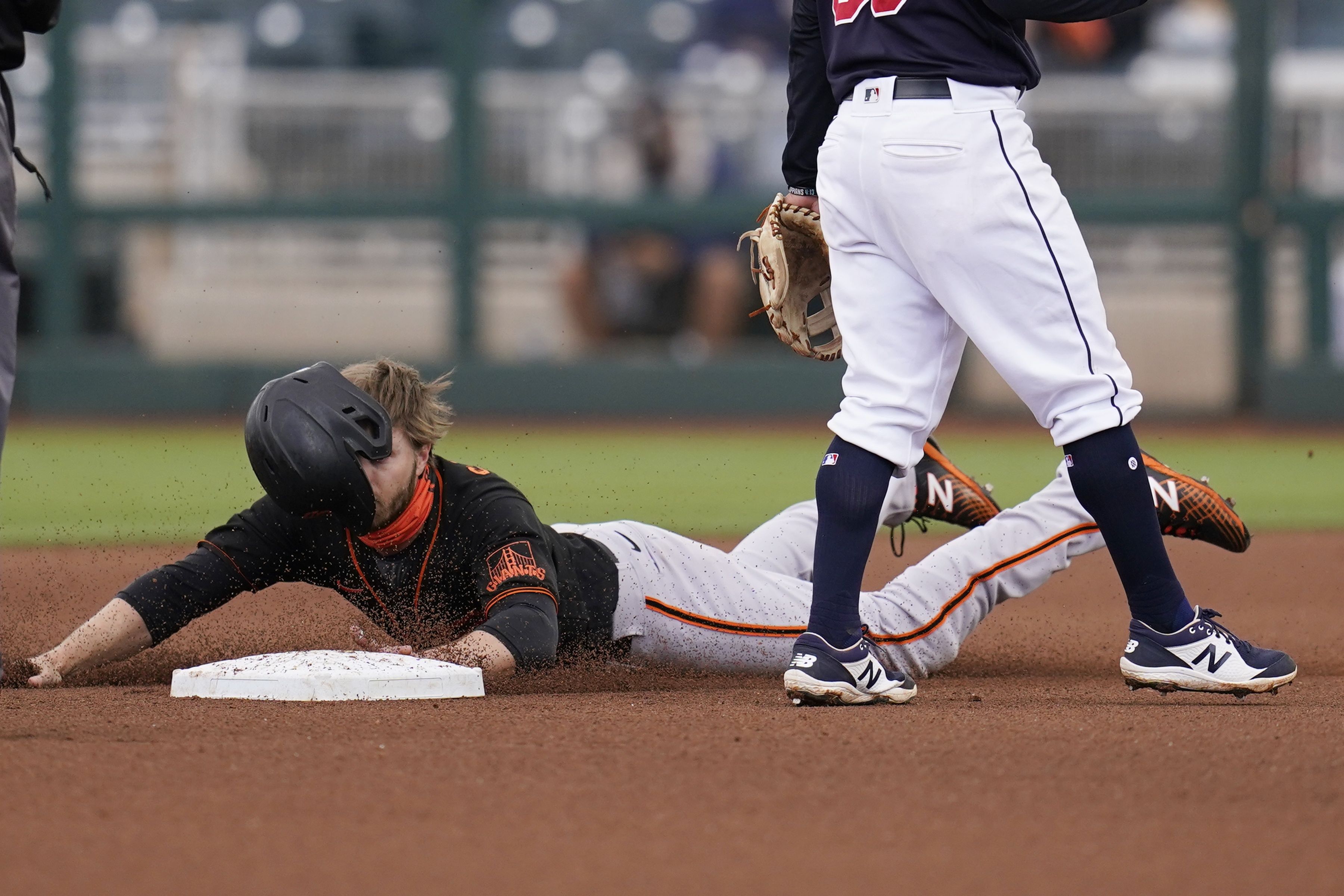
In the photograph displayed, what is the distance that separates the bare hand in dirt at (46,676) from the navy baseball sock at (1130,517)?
6.43 feet

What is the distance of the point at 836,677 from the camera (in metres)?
3.01

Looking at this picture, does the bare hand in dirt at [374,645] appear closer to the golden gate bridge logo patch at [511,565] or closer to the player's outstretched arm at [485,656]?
the player's outstretched arm at [485,656]

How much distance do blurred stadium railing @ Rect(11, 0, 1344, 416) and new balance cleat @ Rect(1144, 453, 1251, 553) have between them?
26.8 feet

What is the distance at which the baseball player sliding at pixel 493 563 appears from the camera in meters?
3.01

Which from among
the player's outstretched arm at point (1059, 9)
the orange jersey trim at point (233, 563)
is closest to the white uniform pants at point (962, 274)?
the player's outstretched arm at point (1059, 9)

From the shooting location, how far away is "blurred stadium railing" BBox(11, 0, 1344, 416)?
39.4ft

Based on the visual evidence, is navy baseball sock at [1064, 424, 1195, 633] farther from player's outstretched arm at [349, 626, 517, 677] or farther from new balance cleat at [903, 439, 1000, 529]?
player's outstretched arm at [349, 626, 517, 677]

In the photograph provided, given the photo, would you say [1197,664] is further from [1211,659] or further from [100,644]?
[100,644]

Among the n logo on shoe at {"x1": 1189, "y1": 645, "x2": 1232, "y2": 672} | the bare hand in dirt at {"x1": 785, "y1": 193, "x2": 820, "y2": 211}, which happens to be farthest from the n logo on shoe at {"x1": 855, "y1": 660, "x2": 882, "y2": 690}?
the bare hand in dirt at {"x1": 785, "y1": 193, "x2": 820, "y2": 211}

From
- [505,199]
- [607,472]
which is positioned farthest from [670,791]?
[505,199]

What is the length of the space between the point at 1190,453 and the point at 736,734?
806 cm

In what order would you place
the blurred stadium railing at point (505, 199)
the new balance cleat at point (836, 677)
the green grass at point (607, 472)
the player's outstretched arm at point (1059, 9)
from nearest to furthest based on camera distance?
the player's outstretched arm at point (1059, 9), the new balance cleat at point (836, 677), the green grass at point (607, 472), the blurred stadium railing at point (505, 199)

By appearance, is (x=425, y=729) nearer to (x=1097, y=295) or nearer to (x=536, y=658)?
(x=536, y=658)

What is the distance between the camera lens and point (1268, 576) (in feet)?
18.1
